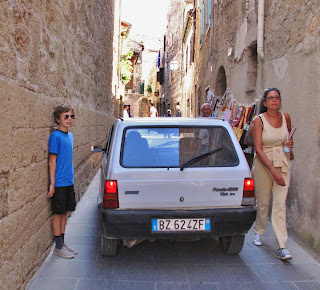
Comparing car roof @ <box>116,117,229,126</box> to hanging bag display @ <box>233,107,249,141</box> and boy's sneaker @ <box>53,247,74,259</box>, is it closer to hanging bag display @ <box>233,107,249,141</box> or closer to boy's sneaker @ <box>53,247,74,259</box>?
boy's sneaker @ <box>53,247,74,259</box>

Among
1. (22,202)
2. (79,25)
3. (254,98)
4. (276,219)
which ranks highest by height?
(79,25)

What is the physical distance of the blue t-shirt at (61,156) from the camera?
11.9 ft

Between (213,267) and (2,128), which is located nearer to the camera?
(2,128)

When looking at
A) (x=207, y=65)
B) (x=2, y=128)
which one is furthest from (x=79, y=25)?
(x=207, y=65)

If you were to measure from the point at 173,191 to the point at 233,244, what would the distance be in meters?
1.00

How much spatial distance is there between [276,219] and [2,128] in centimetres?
281

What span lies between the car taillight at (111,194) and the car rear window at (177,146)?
28 cm

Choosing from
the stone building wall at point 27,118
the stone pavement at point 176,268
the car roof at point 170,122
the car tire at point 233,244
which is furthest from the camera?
the car tire at point 233,244

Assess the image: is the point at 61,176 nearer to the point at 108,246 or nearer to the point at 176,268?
the point at 108,246

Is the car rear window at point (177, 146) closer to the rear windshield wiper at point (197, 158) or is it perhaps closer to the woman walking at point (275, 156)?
the rear windshield wiper at point (197, 158)

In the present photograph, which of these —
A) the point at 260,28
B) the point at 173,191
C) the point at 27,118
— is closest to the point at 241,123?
the point at 260,28

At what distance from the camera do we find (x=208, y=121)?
3.82 metres

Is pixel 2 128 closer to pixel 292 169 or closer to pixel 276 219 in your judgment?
pixel 276 219

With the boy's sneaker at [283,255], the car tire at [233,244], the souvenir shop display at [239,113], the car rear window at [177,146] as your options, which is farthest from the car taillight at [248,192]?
the souvenir shop display at [239,113]
